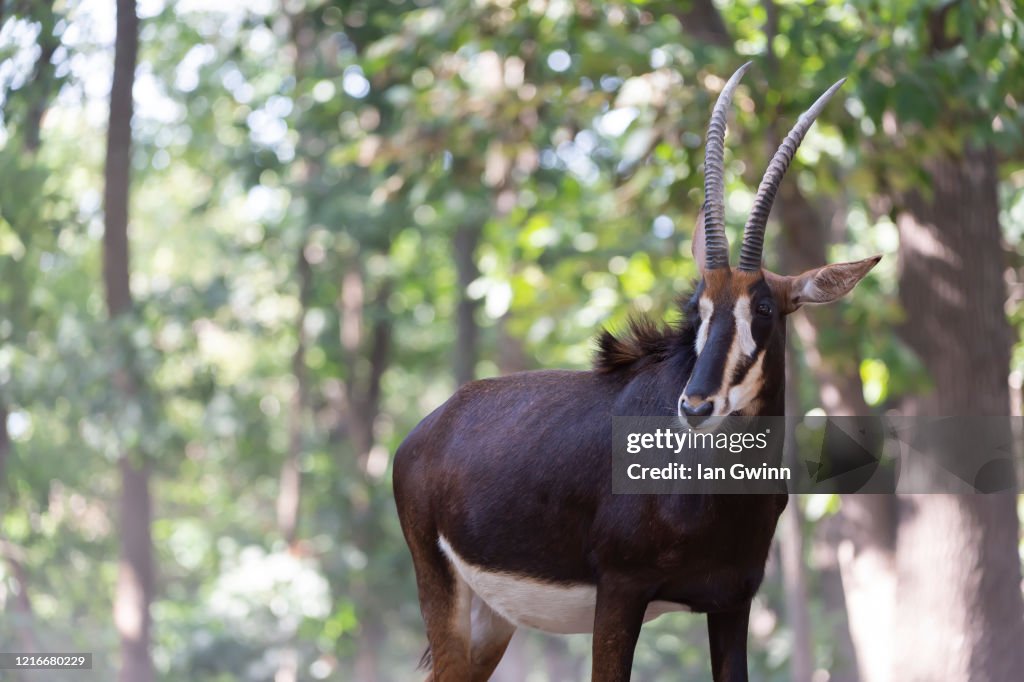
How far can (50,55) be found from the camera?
11.3 meters

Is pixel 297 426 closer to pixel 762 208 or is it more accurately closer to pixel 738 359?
pixel 762 208

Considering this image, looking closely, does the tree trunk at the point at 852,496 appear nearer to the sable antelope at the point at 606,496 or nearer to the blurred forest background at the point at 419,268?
the blurred forest background at the point at 419,268

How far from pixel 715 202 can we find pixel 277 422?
2379cm

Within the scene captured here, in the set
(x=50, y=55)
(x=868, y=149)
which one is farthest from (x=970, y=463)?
(x=50, y=55)

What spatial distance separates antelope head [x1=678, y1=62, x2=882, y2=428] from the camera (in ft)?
12.3

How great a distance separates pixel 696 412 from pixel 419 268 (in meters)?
20.1

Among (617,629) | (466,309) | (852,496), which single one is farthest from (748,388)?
(466,309)

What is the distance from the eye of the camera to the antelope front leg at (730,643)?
4.19m

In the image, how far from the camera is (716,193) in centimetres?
428

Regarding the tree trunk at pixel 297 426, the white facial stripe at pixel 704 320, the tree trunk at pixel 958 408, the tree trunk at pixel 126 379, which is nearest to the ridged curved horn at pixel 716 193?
the white facial stripe at pixel 704 320

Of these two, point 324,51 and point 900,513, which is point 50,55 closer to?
point 900,513

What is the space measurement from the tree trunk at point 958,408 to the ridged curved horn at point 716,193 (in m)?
5.26

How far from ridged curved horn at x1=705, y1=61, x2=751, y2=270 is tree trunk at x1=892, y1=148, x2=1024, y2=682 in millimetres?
5264

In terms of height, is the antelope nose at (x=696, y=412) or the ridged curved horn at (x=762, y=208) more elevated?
the ridged curved horn at (x=762, y=208)
